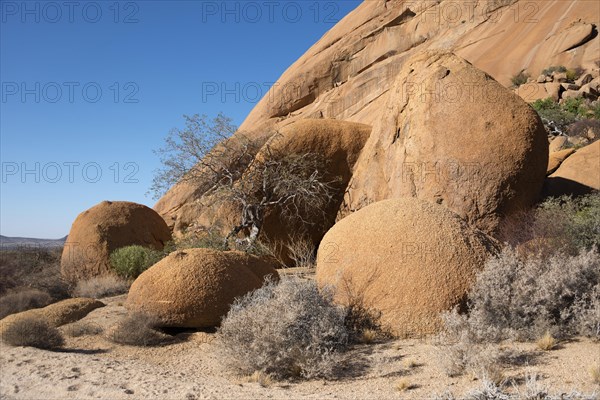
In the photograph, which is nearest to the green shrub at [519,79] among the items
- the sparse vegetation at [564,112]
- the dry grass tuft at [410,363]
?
the sparse vegetation at [564,112]

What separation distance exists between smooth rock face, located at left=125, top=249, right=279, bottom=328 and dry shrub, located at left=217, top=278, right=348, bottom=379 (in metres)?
1.14

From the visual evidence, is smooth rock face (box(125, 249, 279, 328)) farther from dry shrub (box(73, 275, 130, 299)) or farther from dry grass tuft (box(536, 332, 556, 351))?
dry grass tuft (box(536, 332, 556, 351))

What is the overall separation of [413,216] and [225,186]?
7.62 meters

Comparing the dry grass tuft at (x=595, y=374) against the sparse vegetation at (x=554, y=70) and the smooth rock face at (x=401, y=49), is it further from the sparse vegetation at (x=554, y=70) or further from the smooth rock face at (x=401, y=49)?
the sparse vegetation at (x=554, y=70)

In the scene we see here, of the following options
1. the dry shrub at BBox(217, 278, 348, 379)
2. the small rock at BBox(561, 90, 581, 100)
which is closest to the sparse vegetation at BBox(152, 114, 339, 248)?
the dry shrub at BBox(217, 278, 348, 379)

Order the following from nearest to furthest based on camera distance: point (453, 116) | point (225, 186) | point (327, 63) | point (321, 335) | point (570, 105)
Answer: point (321, 335) < point (453, 116) < point (225, 186) < point (570, 105) < point (327, 63)

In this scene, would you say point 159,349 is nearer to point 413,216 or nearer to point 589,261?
point 413,216

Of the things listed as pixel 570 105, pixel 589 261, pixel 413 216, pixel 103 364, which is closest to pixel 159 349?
pixel 103 364

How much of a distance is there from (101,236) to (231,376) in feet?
28.5

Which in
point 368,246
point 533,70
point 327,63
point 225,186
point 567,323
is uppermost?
point 327,63

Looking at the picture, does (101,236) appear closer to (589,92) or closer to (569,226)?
(569,226)

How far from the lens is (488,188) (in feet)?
28.6

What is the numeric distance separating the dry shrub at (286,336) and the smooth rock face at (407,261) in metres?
0.56

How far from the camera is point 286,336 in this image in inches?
215
